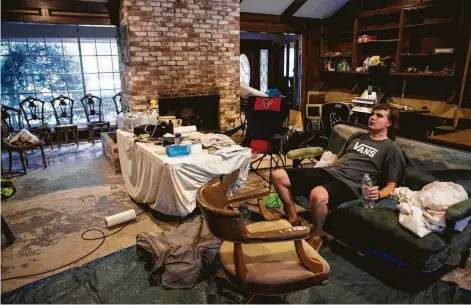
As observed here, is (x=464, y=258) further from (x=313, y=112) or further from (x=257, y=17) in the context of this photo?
(x=257, y=17)

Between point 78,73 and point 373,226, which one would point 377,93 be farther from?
point 78,73

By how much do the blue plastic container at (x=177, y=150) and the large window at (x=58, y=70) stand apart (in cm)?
487

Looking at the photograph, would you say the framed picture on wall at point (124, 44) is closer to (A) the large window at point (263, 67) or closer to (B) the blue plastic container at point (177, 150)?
(B) the blue plastic container at point (177, 150)

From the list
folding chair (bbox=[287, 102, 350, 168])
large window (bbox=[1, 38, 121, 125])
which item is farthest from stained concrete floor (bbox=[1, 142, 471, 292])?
large window (bbox=[1, 38, 121, 125])

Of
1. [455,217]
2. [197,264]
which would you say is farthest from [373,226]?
[197,264]

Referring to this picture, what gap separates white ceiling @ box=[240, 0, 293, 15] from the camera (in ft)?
19.3

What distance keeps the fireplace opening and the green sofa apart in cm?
307

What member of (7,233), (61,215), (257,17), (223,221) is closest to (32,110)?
(61,215)

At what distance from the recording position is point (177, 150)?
2926 mm

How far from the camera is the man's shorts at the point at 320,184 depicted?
2.40 meters

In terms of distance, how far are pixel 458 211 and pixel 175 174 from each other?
1.99 meters

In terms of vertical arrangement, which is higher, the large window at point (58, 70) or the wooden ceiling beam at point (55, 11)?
the wooden ceiling beam at point (55, 11)

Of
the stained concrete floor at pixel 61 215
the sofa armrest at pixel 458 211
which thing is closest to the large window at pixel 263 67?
the stained concrete floor at pixel 61 215

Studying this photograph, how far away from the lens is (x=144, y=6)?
4602mm
